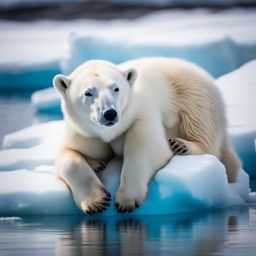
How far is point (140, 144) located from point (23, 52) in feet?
34.3

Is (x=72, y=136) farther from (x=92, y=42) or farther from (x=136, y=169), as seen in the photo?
(x=92, y=42)

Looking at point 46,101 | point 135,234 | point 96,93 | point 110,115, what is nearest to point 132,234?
point 135,234

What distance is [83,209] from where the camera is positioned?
21.8 ft

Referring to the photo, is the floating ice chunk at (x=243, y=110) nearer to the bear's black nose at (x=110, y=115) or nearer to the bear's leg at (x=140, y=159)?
the bear's leg at (x=140, y=159)

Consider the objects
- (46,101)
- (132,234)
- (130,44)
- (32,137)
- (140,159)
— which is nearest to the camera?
(132,234)

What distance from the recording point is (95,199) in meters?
6.61

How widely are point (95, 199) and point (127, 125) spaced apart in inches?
19.5

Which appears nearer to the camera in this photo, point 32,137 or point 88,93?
point 88,93


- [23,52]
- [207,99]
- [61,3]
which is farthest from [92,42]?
[61,3]

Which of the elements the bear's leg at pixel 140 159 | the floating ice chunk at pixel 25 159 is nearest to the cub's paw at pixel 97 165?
the bear's leg at pixel 140 159

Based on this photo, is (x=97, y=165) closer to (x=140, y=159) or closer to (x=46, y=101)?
(x=140, y=159)

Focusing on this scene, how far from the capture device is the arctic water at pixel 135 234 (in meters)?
5.48

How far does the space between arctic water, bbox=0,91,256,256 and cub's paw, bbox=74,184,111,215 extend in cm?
7

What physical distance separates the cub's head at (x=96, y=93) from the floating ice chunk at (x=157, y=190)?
1.38 ft
